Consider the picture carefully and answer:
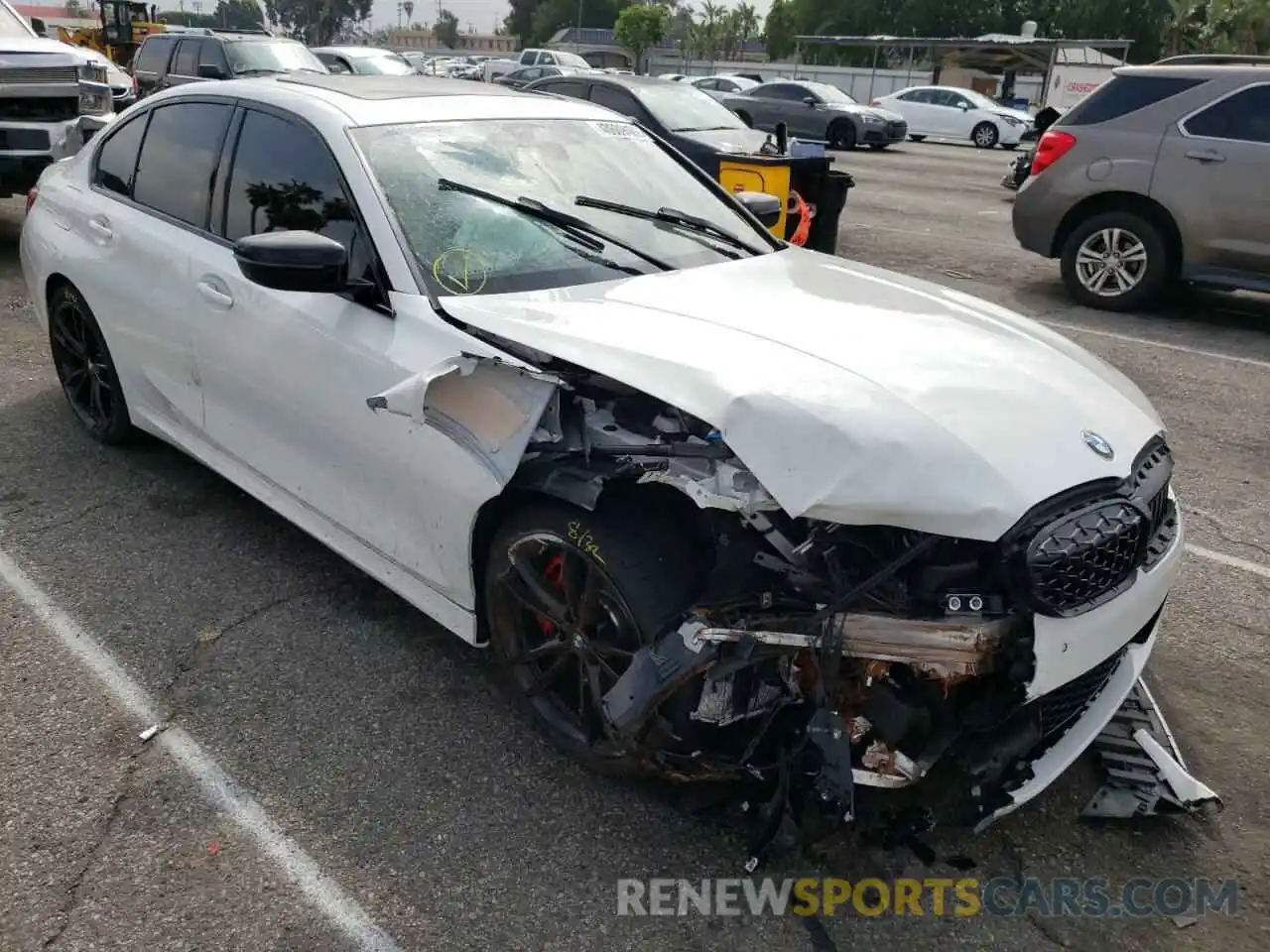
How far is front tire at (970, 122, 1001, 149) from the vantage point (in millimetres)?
26609

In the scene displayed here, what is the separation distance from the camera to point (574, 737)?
288 cm

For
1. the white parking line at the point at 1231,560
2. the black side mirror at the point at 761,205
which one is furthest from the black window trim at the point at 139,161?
the white parking line at the point at 1231,560

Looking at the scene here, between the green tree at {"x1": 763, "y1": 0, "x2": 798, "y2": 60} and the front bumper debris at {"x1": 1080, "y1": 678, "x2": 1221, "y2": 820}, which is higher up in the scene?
the green tree at {"x1": 763, "y1": 0, "x2": 798, "y2": 60}

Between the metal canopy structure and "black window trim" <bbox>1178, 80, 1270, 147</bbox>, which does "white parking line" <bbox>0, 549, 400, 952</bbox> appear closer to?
"black window trim" <bbox>1178, 80, 1270, 147</bbox>

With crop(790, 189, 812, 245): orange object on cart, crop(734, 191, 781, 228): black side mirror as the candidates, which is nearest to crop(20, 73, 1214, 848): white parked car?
crop(734, 191, 781, 228): black side mirror

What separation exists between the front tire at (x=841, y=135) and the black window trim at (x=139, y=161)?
21160mm

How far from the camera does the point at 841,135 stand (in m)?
23.8

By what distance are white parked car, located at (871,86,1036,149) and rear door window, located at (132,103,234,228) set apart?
2584cm

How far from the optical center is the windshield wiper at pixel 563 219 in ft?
11.0

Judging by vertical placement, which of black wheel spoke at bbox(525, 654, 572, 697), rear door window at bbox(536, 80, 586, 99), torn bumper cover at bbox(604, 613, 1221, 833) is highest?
rear door window at bbox(536, 80, 586, 99)

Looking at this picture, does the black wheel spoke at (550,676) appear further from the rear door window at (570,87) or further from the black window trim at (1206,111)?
the rear door window at (570,87)

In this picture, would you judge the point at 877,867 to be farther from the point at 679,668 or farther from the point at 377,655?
the point at 377,655

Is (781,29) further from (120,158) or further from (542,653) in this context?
(542,653)

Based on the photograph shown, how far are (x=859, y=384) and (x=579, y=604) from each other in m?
0.91
